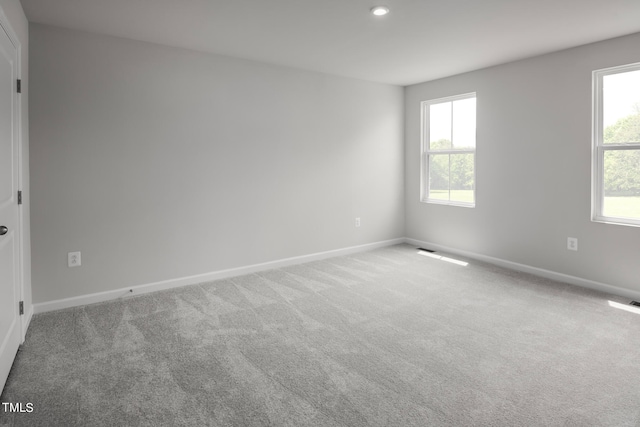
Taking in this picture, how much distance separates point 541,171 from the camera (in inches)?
167

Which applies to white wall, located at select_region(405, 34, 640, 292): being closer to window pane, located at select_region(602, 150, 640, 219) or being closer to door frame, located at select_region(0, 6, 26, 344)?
window pane, located at select_region(602, 150, 640, 219)

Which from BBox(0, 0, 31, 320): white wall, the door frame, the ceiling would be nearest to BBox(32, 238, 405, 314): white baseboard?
BBox(0, 0, 31, 320): white wall

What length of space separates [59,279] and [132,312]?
0.72m

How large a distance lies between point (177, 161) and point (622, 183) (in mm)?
4311

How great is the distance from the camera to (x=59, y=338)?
2.79 meters

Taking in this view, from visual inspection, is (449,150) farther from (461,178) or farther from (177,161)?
(177,161)

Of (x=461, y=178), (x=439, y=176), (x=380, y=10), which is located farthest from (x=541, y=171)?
(x=380, y=10)

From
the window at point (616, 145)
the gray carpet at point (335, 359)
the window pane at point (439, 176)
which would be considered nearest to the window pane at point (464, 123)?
the window pane at point (439, 176)

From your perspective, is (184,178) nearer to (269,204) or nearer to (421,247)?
(269,204)

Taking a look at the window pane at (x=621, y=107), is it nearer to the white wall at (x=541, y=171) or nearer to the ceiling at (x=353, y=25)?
the white wall at (x=541, y=171)

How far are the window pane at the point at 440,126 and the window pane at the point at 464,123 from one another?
0.10 metres

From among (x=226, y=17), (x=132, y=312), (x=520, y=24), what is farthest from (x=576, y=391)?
(x=226, y=17)

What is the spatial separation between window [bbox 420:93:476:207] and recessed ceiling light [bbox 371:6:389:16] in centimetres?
241

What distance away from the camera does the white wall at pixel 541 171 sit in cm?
374
